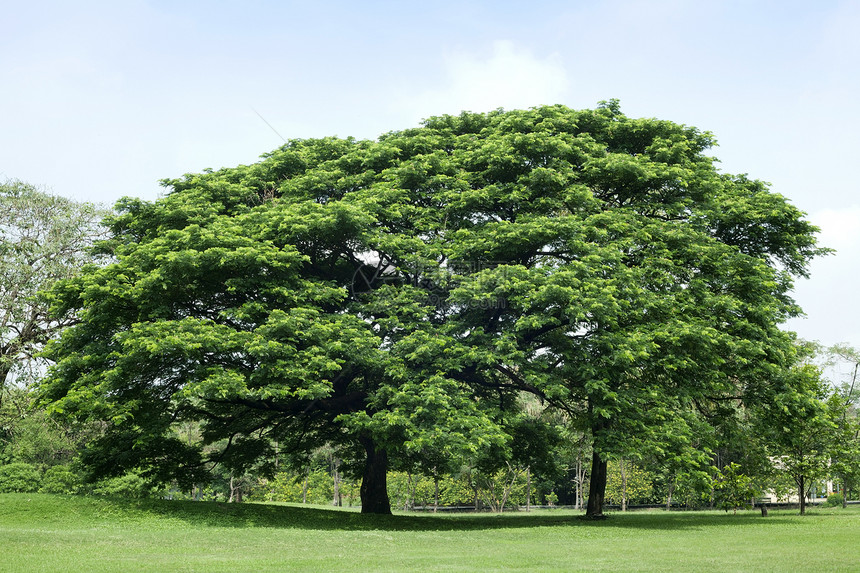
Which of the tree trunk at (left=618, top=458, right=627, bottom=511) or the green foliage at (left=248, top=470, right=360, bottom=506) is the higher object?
the tree trunk at (left=618, top=458, right=627, bottom=511)

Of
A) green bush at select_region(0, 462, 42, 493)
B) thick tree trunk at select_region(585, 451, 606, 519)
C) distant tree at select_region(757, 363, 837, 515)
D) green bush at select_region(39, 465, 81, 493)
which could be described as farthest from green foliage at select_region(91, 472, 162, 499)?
A: distant tree at select_region(757, 363, 837, 515)

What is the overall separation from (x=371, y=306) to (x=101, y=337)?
9770 millimetres

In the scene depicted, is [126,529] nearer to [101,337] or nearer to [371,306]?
[101,337]

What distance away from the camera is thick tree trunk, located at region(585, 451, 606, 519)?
95.1ft

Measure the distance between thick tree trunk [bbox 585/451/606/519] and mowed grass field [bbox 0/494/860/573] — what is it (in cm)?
298

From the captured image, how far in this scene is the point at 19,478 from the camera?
3800 cm

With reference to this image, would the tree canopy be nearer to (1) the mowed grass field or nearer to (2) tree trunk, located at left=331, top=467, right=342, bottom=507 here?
(1) the mowed grass field

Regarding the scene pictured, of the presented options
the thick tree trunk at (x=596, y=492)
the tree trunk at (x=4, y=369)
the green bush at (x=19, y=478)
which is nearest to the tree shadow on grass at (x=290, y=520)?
the thick tree trunk at (x=596, y=492)

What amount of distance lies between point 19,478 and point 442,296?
27163 mm

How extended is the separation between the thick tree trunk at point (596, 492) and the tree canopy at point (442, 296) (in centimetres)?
16

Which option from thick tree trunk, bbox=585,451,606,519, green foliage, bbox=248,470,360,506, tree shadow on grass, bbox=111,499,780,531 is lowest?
green foliage, bbox=248,470,360,506

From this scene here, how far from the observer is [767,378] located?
25.8 metres

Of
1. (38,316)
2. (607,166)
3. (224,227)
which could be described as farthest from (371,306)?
(38,316)

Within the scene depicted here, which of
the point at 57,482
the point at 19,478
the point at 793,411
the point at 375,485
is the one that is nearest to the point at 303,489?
the point at 57,482
